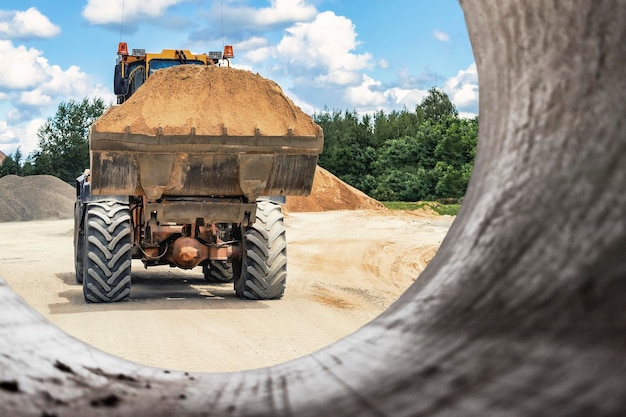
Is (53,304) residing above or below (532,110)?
below

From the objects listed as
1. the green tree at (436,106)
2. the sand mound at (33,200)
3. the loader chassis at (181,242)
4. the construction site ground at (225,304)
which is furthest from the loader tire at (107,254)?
the green tree at (436,106)

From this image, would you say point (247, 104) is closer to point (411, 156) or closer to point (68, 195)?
point (68, 195)

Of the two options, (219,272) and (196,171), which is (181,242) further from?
(219,272)

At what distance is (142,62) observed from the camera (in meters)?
11.2

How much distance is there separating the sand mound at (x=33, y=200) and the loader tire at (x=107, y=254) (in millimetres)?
22135

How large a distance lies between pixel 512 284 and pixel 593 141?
0.30 ft

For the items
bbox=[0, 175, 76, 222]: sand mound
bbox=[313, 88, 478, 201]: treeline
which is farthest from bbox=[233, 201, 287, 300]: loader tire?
bbox=[313, 88, 478, 201]: treeline

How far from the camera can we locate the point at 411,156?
43.2 m

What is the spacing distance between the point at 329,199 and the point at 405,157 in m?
13.2

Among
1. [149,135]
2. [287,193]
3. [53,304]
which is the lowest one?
[53,304]

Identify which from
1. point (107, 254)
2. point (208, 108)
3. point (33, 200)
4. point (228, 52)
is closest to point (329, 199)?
point (33, 200)

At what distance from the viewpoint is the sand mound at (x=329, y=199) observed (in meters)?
30.1

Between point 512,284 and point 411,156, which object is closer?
point 512,284

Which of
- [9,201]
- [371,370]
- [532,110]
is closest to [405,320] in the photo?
[371,370]
